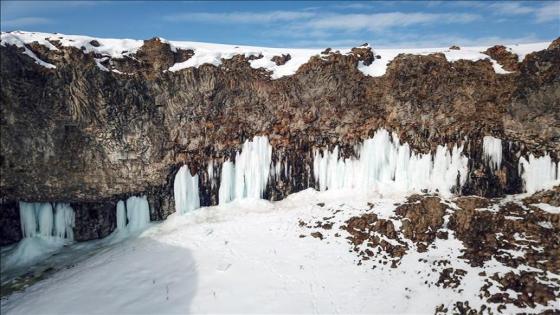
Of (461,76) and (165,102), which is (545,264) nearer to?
(461,76)

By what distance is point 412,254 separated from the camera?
15141 mm

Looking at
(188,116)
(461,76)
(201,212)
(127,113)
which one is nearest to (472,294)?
(461,76)

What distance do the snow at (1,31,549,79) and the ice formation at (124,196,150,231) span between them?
258 inches

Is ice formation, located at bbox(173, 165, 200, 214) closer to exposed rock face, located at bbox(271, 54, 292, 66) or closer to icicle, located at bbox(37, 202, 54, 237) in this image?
icicle, located at bbox(37, 202, 54, 237)

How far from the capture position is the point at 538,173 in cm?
1795

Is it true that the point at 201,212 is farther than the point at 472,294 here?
Yes

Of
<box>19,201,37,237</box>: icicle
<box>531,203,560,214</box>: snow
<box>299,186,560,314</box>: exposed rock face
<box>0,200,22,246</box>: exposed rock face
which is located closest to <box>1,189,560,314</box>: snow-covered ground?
<box>299,186,560,314</box>: exposed rock face

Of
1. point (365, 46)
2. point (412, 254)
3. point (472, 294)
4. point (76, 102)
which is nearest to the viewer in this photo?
point (472, 294)

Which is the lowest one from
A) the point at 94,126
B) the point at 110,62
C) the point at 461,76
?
the point at 94,126

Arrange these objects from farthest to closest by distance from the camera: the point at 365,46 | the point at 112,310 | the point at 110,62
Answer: the point at 365,46, the point at 110,62, the point at 112,310

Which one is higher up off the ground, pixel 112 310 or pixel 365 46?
pixel 365 46

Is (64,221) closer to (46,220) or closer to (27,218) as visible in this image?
(46,220)

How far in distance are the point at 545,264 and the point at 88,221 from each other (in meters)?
19.4

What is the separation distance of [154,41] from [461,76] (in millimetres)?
15275
